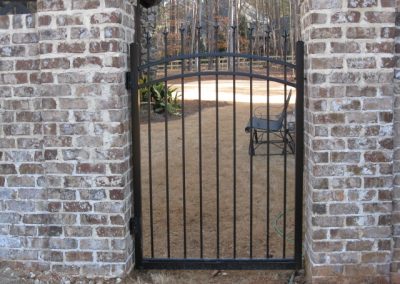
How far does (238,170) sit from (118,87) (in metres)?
4.29

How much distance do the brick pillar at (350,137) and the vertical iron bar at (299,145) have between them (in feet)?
0.27

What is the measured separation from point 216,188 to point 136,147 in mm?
1152

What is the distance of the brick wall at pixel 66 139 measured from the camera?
11.0ft

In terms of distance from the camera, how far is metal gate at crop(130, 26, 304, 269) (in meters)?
3.57

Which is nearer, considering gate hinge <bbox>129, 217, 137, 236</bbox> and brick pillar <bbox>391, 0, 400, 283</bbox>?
brick pillar <bbox>391, 0, 400, 283</bbox>

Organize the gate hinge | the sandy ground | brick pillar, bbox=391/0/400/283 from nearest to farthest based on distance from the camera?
brick pillar, bbox=391/0/400/283, the gate hinge, the sandy ground

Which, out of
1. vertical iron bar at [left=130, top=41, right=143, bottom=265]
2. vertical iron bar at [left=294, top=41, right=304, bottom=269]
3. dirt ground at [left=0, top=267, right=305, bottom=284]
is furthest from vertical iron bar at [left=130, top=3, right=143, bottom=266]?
vertical iron bar at [left=294, top=41, right=304, bottom=269]

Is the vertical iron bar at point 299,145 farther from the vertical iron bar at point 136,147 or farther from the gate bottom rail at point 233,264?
the vertical iron bar at point 136,147

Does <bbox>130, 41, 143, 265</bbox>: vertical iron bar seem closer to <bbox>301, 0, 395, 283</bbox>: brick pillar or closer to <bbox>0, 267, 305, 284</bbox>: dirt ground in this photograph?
<bbox>0, 267, 305, 284</bbox>: dirt ground

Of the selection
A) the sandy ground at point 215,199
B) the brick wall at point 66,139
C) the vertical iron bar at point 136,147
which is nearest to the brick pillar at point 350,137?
the sandy ground at point 215,199

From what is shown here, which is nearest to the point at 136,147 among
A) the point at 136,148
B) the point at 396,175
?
the point at 136,148

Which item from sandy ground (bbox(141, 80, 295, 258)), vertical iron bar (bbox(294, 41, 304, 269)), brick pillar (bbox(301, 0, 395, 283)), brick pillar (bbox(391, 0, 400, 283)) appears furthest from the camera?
sandy ground (bbox(141, 80, 295, 258))

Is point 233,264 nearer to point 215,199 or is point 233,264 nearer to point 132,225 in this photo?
point 132,225

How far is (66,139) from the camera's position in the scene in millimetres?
3439
